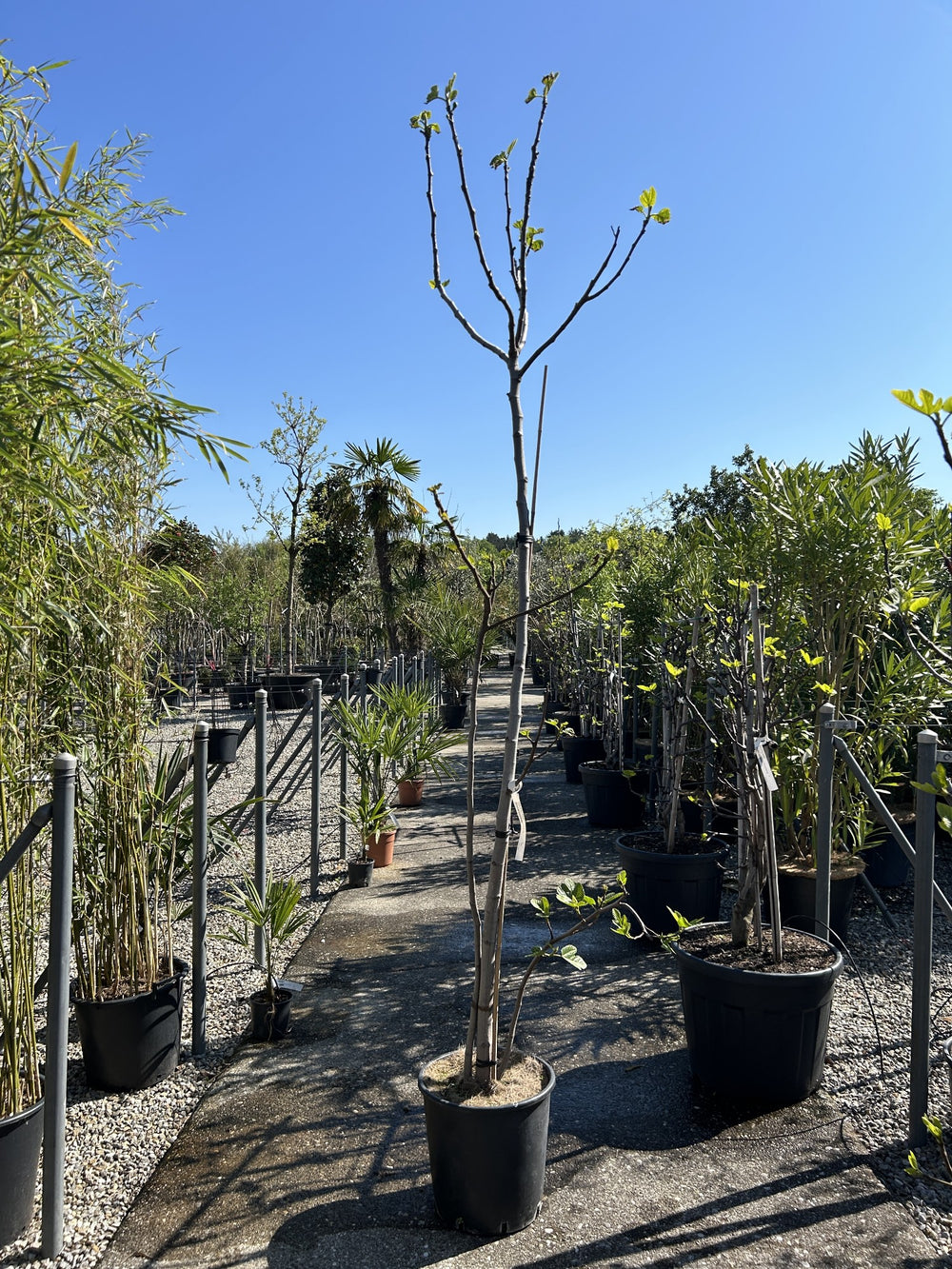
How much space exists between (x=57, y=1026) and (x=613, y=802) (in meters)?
5.11

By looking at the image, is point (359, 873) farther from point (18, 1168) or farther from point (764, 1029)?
point (18, 1168)

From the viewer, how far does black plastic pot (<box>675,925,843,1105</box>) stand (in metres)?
2.73

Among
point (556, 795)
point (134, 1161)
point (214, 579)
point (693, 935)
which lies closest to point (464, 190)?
point (693, 935)

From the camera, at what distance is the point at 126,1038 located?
110 inches

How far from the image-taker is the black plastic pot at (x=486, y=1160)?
82.0 inches

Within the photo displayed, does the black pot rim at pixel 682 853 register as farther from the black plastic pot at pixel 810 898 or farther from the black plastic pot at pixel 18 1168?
the black plastic pot at pixel 18 1168

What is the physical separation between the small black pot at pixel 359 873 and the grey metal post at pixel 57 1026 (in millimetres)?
3267

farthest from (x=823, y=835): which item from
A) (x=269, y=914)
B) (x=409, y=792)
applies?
(x=409, y=792)

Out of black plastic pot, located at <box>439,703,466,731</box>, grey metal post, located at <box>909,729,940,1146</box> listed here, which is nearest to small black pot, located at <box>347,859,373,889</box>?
grey metal post, located at <box>909,729,940,1146</box>

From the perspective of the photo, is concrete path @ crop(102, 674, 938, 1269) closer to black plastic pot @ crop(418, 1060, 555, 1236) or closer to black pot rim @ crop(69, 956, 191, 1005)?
black plastic pot @ crop(418, 1060, 555, 1236)

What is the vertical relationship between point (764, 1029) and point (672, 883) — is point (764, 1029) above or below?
below

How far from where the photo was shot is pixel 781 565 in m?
4.67

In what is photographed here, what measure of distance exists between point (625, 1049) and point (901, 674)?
8.98ft

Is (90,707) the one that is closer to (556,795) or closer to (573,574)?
(556,795)
